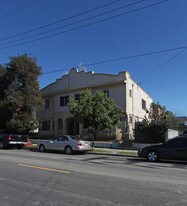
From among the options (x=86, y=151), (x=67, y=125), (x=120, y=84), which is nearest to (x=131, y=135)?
(x=120, y=84)

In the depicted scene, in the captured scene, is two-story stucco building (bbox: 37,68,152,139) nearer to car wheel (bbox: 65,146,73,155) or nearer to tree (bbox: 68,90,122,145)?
tree (bbox: 68,90,122,145)

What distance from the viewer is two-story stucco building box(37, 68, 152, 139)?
3569 cm

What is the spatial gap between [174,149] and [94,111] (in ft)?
32.5

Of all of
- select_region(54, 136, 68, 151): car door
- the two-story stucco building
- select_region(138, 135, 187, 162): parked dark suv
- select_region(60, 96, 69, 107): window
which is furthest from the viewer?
select_region(60, 96, 69, 107): window

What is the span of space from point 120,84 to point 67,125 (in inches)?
373

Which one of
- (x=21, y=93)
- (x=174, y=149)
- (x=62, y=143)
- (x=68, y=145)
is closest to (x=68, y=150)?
(x=68, y=145)

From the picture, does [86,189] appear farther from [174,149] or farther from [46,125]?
[46,125]

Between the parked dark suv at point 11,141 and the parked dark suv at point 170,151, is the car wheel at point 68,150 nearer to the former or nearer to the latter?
the parked dark suv at point 170,151

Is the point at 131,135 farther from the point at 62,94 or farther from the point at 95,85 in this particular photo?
the point at 62,94

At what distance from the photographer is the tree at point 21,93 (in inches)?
1413

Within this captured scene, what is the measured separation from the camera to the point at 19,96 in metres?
36.3

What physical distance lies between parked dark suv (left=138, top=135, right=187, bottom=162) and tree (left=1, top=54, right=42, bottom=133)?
65.0 feet

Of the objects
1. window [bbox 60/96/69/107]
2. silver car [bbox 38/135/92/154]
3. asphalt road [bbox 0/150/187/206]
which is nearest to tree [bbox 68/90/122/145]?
silver car [bbox 38/135/92/154]

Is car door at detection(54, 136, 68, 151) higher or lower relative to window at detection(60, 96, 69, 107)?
lower
